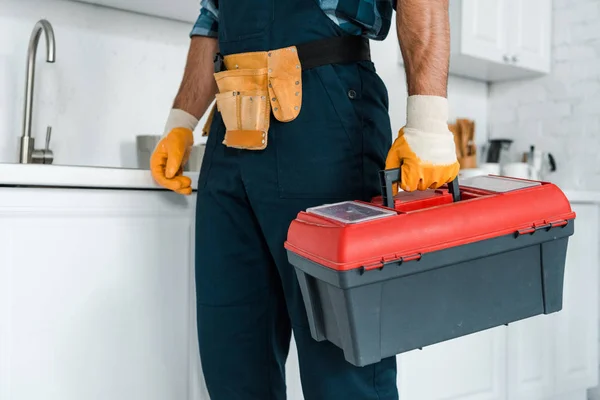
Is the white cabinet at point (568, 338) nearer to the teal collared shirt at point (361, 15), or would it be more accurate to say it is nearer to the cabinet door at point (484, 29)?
the cabinet door at point (484, 29)

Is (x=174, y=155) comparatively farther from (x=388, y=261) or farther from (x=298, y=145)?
(x=388, y=261)

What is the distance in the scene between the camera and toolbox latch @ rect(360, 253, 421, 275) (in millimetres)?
691

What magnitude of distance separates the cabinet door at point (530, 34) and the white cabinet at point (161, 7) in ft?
4.89

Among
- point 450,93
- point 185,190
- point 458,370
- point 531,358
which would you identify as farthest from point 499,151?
point 185,190

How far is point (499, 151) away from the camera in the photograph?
2730 mm

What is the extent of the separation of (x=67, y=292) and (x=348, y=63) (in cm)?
69

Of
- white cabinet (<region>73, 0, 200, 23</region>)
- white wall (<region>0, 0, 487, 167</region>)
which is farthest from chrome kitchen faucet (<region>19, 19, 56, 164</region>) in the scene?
white cabinet (<region>73, 0, 200, 23</region>)

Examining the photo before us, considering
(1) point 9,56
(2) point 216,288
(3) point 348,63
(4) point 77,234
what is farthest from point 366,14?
(1) point 9,56

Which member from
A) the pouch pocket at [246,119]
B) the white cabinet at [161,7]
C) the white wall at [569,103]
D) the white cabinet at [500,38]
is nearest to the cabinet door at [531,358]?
the white wall at [569,103]

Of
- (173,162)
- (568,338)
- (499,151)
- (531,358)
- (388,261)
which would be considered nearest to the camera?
(388,261)

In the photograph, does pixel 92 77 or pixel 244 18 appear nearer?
pixel 244 18

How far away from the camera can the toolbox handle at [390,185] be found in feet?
2.52

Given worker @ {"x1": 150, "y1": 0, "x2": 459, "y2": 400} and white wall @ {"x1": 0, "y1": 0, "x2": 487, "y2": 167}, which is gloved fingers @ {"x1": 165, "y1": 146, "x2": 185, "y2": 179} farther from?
white wall @ {"x1": 0, "y1": 0, "x2": 487, "y2": 167}

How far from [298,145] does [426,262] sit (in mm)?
267
